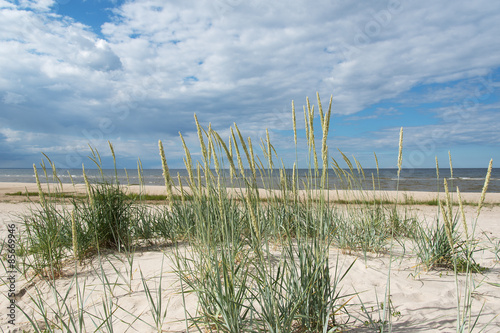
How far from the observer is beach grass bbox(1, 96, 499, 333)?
1902 millimetres

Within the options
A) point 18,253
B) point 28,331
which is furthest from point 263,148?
point 18,253

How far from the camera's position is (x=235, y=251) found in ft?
7.83

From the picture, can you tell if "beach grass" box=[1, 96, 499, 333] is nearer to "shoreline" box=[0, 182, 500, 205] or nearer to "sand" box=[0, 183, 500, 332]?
"sand" box=[0, 183, 500, 332]

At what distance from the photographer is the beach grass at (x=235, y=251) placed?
1902 millimetres

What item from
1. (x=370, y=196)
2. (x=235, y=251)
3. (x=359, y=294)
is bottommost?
(x=370, y=196)

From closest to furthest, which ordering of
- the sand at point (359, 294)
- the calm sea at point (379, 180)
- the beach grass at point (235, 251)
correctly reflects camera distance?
the beach grass at point (235, 251), the sand at point (359, 294), the calm sea at point (379, 180)

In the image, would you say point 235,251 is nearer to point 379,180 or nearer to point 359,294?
point 359,294

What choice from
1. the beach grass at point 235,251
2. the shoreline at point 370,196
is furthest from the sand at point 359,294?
the shoreline at point 370,196

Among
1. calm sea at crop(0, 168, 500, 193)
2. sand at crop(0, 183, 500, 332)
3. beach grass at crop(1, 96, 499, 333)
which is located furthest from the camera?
calm sea at crop(0, 168, 500, 193)

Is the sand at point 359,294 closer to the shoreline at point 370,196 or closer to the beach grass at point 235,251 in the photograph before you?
the beach grass at point 235,251

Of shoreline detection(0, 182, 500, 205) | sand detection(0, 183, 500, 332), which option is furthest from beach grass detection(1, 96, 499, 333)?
shoreline detection(0, 182, 500, 205)

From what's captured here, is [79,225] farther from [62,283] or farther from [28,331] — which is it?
[28,331]

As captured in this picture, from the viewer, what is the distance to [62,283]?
11.0 ft

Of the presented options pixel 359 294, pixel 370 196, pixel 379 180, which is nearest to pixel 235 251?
pixel 359 294
